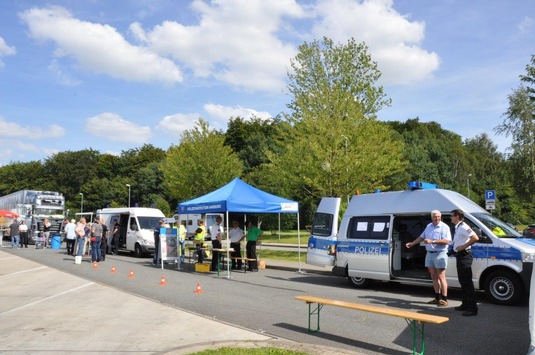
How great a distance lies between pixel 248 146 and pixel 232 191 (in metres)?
51.6

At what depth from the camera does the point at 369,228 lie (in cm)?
1189

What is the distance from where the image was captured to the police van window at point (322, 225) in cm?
1361

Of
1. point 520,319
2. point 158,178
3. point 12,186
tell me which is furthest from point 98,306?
point 12,186

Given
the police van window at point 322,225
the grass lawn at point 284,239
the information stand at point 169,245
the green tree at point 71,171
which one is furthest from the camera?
the green tree at point 71,171

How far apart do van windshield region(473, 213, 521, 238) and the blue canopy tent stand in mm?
6015

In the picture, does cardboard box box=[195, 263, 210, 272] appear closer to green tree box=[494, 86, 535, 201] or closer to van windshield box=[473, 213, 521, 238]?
van windshield box=[473, 213, 521, 238]

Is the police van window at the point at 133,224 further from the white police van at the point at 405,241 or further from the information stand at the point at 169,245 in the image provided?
the white police van at the point at 405,241

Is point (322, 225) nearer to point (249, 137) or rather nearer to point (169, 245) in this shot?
point (169, 245)

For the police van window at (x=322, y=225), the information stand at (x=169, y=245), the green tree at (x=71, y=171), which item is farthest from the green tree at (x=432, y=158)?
the green tree at (x=71, y=171)

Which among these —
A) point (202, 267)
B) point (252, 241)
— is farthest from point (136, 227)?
point (252, 241)

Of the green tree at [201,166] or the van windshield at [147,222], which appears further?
the green tree at [201,166]

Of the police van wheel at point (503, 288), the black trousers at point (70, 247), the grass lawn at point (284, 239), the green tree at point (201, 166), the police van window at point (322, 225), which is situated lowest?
the grass lawn at point (284, 239)

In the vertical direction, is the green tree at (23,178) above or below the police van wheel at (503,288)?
above

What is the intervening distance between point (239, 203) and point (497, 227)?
777cm
